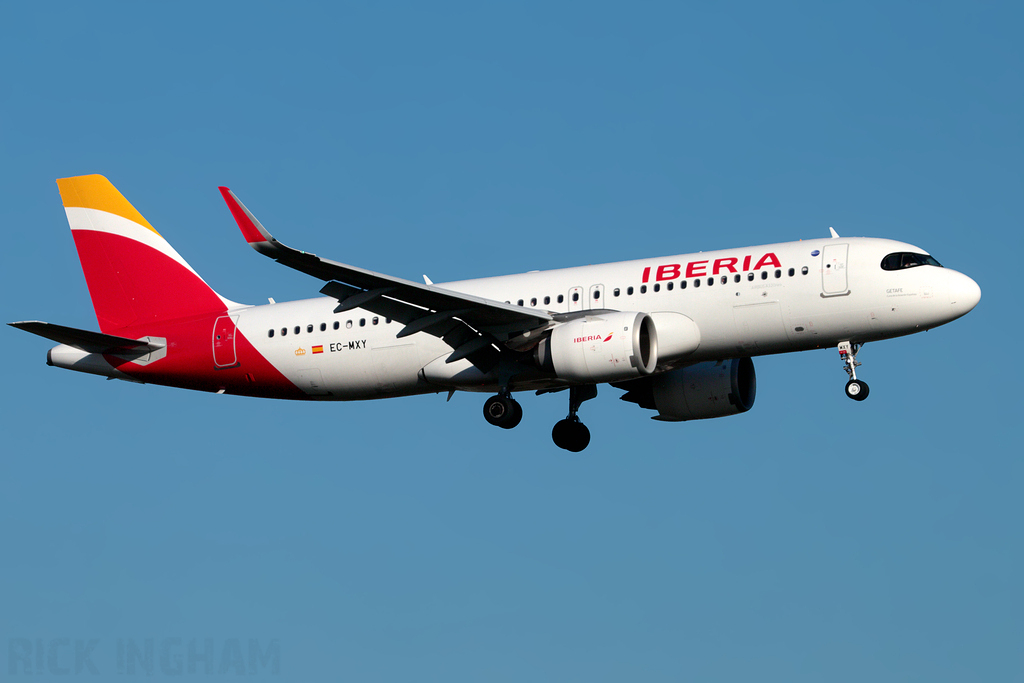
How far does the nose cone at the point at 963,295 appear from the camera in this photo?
30453 millimetres

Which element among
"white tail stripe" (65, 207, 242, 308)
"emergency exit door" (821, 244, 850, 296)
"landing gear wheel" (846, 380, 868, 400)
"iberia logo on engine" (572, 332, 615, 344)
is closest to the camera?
"iberia logo on engine" (572, 332, 615, 344)

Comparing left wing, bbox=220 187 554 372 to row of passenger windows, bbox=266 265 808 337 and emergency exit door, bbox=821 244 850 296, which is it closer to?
row of passenger windows, bbox=266 265 808 337

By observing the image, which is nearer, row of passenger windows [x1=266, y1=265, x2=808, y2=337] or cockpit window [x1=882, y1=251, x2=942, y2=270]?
cockpit window [x1=882, y1=251, x2=942, y2=270]

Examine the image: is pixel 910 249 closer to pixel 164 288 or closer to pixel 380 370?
pixel 380 370

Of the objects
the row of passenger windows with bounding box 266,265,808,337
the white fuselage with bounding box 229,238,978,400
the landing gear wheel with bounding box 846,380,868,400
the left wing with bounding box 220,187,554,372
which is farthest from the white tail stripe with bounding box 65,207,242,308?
the landing gear wheel with bounding box 846,380,868,400

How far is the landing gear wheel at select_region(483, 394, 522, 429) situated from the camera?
33.2 m

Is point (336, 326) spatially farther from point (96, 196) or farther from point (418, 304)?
point (96, 196)

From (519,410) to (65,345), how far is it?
13.5m

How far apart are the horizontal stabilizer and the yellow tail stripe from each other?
438cm

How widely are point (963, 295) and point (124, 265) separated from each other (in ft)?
77.0

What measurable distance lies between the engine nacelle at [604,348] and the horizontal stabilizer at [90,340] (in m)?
12.3

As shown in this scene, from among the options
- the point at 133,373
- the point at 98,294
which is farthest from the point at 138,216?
the point at 133,373

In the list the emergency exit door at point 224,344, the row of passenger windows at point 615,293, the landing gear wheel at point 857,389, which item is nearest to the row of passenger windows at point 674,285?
the row of passenger windows at point 615,293

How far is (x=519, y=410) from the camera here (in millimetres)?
33375
